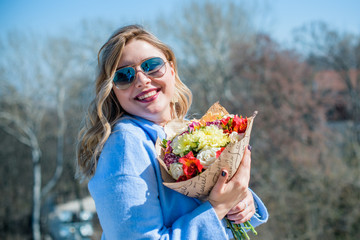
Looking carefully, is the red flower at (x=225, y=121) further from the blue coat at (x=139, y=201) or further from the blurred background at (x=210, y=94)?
the blurred background at (x=210, y=94)

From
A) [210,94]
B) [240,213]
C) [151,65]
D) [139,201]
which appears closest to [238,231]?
[240,213]

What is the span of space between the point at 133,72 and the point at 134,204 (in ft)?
2.15

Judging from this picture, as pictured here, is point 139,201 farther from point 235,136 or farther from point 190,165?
point 235,136

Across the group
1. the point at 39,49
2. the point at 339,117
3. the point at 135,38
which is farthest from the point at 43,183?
the point at 135,38

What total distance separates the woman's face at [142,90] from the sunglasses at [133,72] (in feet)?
0.06

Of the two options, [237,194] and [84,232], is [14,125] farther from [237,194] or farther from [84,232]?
[237,194]

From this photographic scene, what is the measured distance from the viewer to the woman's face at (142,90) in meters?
1.51

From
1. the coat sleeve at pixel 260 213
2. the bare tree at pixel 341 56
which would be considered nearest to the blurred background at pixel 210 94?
the bare tree at pixel 341 56

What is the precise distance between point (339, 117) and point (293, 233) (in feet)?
49.8

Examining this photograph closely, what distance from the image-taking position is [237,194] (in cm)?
133

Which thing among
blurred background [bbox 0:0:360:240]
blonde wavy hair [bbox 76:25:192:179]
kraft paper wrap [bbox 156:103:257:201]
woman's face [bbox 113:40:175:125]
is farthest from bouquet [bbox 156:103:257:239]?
blurred background [bbox 0:0:360:240]

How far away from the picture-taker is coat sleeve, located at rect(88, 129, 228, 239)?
1.17 meters

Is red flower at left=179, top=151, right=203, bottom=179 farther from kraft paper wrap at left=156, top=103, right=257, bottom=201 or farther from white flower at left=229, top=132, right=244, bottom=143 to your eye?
white flower at left=229, top=132, right=244, bottom=143

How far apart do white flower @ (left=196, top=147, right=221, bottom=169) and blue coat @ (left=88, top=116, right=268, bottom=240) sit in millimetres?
185
